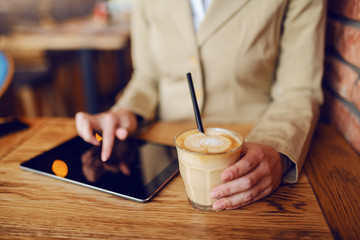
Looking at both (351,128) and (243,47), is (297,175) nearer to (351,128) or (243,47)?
(351,128)

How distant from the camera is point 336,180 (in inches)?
29.0

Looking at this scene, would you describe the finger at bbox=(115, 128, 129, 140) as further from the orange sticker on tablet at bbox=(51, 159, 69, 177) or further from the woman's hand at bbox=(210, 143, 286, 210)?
the woman's hand at bbox=(210, 143, 286, 210)

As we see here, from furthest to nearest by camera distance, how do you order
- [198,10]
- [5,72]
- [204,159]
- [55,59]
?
1. [55,59]
2. [5,72]
3. [198,10]
4. [204,159]

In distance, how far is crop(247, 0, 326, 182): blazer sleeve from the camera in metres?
0.84

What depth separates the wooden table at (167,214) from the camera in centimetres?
57

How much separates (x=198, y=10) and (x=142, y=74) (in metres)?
0.44

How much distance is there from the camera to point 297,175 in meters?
0.73

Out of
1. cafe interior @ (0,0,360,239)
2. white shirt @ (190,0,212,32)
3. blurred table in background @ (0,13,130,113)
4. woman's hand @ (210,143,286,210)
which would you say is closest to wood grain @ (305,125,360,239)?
cafe interior @ (0,0,360,239)

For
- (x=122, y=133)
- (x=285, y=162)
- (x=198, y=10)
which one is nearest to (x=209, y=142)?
(x=285, y=162)

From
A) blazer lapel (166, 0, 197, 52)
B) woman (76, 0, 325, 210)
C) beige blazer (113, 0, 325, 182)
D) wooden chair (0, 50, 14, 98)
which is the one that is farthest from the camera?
wooden chair (0, 50, 14, 98)

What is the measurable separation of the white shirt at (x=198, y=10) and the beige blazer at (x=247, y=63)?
0.08m

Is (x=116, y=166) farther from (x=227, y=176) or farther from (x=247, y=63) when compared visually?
(x=247, y=63)

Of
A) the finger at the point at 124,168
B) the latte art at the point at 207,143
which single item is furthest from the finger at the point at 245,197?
the finger at the point at 124,168

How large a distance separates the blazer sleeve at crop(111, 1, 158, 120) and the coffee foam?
0.57 metres
